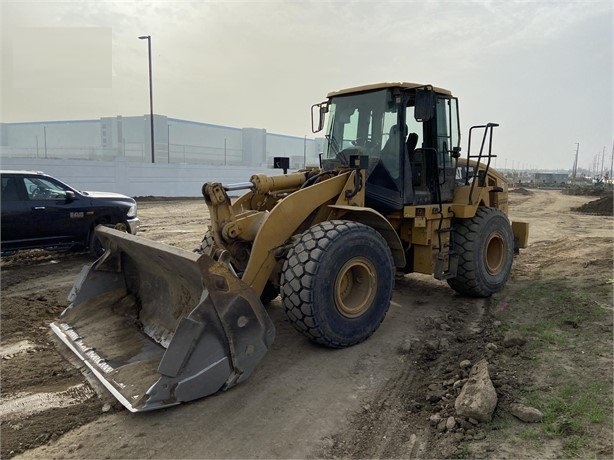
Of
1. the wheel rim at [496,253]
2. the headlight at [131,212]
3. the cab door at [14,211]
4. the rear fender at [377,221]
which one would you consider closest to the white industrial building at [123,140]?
the headlight at [131,212]

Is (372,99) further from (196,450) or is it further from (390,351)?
(196,450)

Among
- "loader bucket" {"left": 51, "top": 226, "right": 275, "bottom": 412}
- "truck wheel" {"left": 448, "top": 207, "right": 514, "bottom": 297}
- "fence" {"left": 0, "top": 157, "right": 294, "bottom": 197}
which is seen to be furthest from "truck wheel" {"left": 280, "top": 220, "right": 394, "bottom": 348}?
"fence" {"left": 0, "top": 157, "right": 294, "bottom": 197}

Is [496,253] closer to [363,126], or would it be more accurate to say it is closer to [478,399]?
[363,126]

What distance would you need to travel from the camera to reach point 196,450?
3002 millimetres

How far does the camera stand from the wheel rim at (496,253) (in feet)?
21.3

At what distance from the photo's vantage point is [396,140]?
5.47m

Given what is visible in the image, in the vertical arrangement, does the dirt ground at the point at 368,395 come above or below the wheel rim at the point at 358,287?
below

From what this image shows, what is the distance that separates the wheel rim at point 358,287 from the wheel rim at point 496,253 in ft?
8.60

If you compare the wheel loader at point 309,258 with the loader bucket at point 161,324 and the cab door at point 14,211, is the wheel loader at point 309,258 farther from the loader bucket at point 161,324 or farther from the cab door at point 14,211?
the cab door at point 14,211

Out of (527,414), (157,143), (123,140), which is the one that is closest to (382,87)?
(527,414)

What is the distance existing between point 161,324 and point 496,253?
4659mm

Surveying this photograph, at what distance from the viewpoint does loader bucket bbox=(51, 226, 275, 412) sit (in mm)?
3318

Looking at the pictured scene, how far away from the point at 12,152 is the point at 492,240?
45.4m

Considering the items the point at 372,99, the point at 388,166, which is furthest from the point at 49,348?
the point at 372,99
